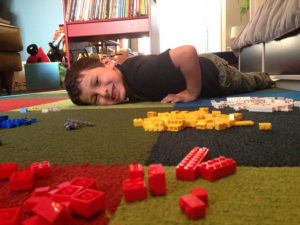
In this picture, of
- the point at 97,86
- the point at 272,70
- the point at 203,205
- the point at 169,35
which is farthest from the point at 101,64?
the point at 169,35

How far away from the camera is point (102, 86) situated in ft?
4.60

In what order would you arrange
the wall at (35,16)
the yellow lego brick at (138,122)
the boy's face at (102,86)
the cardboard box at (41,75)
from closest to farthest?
the yellow lego brick at (138,122)
the boy's face at (102,86)
the cardboard box at (41,75)
the wall at (35,16)

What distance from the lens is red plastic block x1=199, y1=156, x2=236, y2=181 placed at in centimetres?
44

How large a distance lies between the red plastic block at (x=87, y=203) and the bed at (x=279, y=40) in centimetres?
164

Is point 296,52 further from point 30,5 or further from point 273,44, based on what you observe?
point 30,5

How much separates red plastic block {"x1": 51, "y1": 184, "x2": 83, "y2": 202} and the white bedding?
1.65 meters

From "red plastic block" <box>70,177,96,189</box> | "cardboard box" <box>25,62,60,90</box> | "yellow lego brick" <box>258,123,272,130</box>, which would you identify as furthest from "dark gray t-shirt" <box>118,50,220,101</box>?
"cardboard box" <box>25,62,60,90</box>

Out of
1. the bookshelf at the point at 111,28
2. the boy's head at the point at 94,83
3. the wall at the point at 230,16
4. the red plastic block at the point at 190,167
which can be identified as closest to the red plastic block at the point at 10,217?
the red plastic block at the point at 190,167

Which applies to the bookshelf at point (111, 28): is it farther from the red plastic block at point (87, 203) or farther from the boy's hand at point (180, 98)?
the red plastic block at point (87, 203)

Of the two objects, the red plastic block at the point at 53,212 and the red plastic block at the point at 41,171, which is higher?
the red plastic block at the point at 53,212

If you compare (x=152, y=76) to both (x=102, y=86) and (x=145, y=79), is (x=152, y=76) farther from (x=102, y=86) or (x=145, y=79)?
(x=102, y=86)

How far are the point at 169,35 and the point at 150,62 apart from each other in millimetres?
4802

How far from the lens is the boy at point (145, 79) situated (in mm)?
1406

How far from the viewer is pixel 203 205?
1.12 feet
